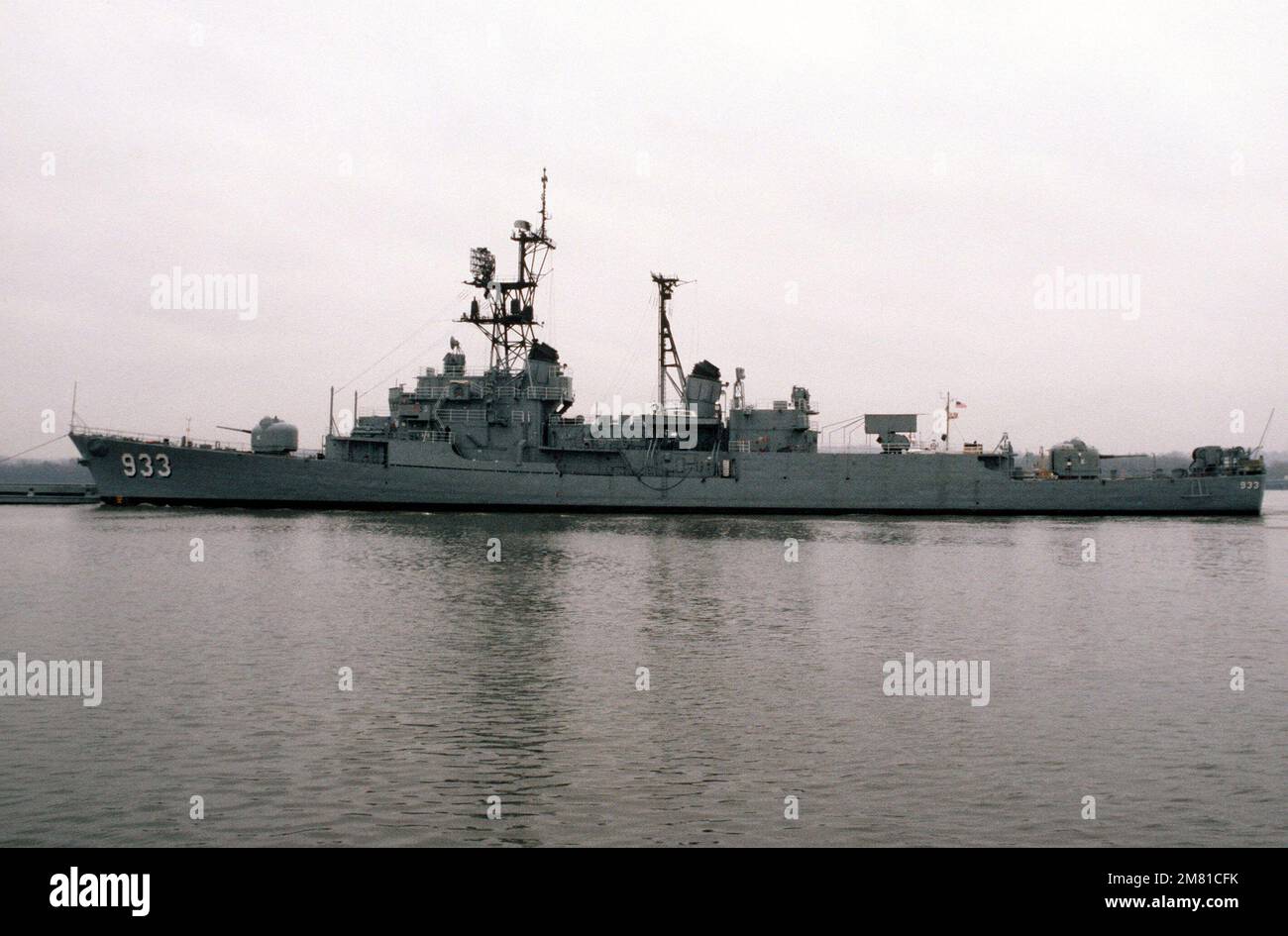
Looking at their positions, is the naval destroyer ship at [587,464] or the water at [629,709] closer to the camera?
the water at [629,709]

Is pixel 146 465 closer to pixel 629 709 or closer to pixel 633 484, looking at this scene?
pixel 633 484

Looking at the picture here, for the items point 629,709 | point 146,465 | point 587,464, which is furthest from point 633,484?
point 629,709

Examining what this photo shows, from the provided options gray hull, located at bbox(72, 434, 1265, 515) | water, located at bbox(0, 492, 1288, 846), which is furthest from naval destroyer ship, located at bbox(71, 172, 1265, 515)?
water, located at bbox(0, 492, 1288, 846)

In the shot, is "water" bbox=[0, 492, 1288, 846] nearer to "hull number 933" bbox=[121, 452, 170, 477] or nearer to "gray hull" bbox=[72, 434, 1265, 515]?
"gray hull" bbox=[72, 434, 1265, 515]

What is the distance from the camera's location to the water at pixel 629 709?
866cm

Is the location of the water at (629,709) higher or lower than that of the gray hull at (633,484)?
lower

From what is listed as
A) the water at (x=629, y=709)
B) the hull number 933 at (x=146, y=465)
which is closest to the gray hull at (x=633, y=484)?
the hull number 933 at (x=146, y=465)

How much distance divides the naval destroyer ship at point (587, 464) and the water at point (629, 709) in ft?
80.8

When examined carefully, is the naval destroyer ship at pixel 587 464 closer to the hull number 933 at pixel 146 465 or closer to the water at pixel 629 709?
the hull number 933 at pixel 146 465

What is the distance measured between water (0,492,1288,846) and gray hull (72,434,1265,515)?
24.4 metres

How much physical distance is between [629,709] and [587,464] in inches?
1737

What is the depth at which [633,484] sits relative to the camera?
183 feet
